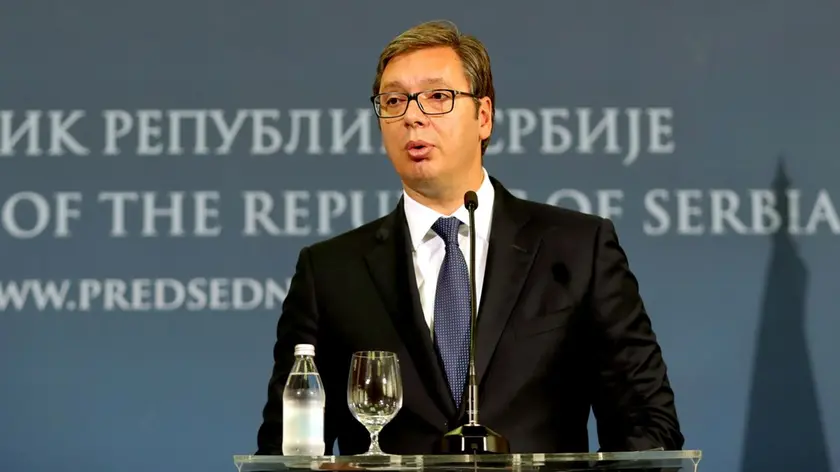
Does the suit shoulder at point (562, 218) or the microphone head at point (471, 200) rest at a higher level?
the suit shoulder at point (562, 218)

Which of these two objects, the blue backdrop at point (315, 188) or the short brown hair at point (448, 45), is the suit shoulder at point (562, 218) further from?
the blue backdrop at point (315, 188)

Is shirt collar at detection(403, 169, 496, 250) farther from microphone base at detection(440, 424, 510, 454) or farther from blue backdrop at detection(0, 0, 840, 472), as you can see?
blue backdrop at detection(0, 0, 840, 472)

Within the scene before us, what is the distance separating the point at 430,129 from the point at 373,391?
73cm

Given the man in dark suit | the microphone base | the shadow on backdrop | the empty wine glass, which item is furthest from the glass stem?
the shadow on backdrop

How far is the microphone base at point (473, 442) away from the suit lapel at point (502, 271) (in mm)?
462

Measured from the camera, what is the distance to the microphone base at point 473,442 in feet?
6.91

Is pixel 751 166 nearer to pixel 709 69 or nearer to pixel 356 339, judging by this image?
pixel 709 69

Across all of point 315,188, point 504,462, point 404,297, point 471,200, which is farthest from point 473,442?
point 315,188

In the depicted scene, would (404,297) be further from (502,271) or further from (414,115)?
(414,115)

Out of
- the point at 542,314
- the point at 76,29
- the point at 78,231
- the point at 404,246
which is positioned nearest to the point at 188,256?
the point at 78,231

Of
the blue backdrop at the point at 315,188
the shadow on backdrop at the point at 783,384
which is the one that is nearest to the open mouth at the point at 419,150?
the blue backdrop at the point at 315,188

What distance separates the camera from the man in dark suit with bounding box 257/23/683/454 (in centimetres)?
260

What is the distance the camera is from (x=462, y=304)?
2682 mm

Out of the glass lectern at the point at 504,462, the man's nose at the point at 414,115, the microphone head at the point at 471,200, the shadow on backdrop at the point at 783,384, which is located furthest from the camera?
the shadow on backdrop at the point at 783,384
